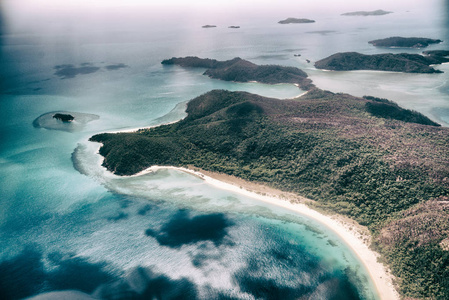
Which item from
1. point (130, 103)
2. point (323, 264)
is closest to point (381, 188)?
point (323, 264)

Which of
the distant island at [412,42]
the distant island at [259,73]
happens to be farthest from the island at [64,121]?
the distant island at [412,42]


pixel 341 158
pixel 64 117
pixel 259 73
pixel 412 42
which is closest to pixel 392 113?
pixel 341 158

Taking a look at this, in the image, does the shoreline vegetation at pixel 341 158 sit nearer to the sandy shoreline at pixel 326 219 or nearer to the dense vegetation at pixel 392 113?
the dense vegetation at pixel 392 113

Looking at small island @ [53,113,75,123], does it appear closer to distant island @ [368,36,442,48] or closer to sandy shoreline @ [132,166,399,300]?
sandy shoreline @ [132,166,399,300]

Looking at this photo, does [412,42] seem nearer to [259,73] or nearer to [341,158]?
[259,73]

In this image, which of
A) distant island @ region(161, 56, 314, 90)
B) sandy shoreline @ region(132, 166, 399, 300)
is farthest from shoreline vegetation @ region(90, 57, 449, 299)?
distant island @ region(161, 56, 314, 90)

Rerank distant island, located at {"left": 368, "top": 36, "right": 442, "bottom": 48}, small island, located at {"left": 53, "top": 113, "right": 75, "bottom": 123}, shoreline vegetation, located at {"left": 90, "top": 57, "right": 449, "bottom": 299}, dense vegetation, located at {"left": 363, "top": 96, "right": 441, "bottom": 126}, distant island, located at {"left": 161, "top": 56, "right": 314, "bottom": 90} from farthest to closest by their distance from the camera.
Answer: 1. distant island, located at {"left": 368, "top": 36, "right": 442, "bottom": 48}
2. distant island, located at {"left": 161, "top": 56, "right": 314, "bottom": 90}
3. small island, located at {"left": 53, "top": 113, "right": 75, "bottom": 123}
4. dense vegetation, located at {"left": 363, "top": 96, "right": 441, "bottom": 126}
5. shoreline vegetation, located at {"left": 90, "top": 57, "right": 449, "bottom": 299}
